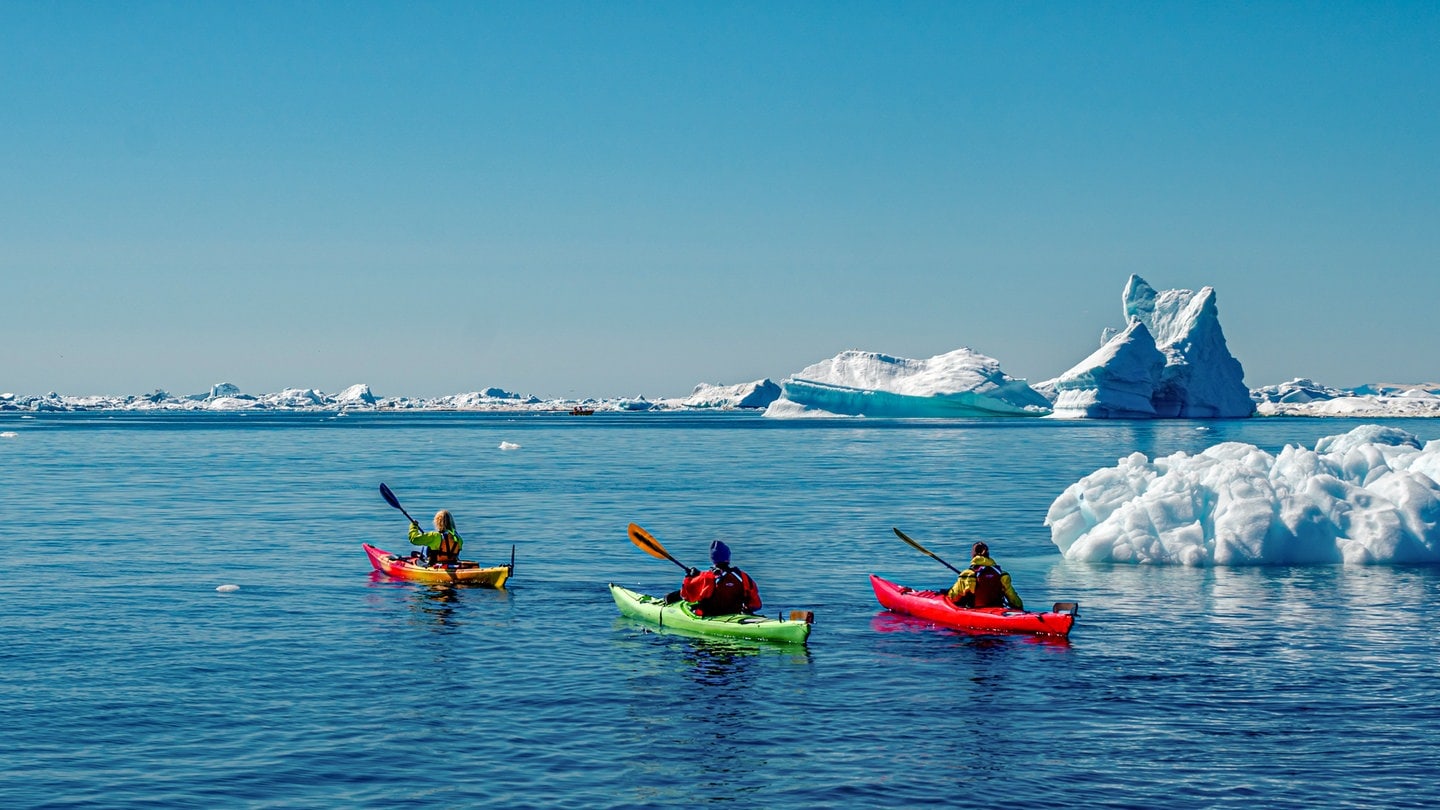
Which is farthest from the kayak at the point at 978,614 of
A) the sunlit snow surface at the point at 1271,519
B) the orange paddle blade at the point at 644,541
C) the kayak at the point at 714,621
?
the sunlit snow surface at the point at 1271,519

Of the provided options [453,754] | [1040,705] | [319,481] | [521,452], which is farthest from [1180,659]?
[521,452]

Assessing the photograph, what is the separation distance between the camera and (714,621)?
19.6 metres

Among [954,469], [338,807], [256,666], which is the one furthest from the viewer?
[954,469]

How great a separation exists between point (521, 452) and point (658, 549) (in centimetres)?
7005

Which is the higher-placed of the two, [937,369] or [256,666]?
[937,369]

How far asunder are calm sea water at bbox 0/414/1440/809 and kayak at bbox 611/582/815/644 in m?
0.32

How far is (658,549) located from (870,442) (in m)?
84.9

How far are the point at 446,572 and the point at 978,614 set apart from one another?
1051 cm

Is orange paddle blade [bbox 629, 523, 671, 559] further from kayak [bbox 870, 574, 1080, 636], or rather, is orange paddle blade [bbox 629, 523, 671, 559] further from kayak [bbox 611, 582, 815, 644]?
kayak [bbox 870, 574, 1080, 636]

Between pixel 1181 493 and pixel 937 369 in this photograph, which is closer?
pixel 1181 493

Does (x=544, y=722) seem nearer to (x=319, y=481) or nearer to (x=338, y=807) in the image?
(x=338, y=807)

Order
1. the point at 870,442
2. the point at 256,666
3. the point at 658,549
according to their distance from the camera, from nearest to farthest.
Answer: the point at 256,666, the point at 658,549, the point at 870,442

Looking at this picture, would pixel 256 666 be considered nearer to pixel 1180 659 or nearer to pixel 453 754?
pixel 453 754

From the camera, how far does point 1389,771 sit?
1278cm
